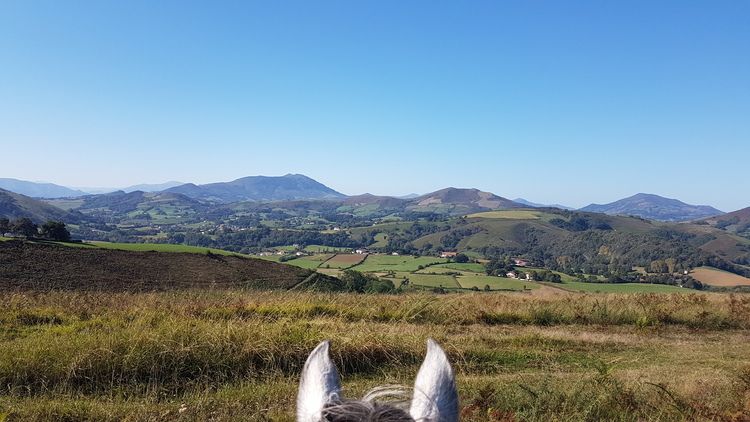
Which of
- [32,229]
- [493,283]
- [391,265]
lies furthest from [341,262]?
[32,229]

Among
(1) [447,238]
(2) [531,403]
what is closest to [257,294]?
(2) [531,403]

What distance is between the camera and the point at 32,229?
109 ft

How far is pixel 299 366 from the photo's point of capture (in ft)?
20.5

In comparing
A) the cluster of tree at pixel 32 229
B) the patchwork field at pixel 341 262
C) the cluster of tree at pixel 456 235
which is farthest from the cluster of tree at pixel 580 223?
the cluster of tree at pixel 32 229

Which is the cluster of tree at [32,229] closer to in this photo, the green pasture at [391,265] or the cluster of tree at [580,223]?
the green pasture at [391,265]

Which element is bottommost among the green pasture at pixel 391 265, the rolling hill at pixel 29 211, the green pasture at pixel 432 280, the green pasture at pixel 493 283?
the green pasture at pixel 391 265

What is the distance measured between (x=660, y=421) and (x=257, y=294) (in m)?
9.77

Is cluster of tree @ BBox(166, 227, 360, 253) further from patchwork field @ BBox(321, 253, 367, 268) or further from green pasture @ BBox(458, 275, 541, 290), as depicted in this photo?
green pasture @ BBox(458, 275, 541, 290)

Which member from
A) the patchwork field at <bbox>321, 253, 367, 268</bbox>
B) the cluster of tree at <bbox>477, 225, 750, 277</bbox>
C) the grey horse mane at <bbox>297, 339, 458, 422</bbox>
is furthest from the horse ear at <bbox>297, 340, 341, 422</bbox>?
the cluster of tree at <bbox>477, 225, 750, 277</bbox>

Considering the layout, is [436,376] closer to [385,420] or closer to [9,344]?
[385,420]

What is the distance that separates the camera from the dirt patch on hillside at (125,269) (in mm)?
24234

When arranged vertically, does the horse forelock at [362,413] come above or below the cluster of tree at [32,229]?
above

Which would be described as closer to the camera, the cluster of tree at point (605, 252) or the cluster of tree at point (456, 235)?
the cluster of tree at point (605, 252)

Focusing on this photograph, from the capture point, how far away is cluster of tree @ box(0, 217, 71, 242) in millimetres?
32656
